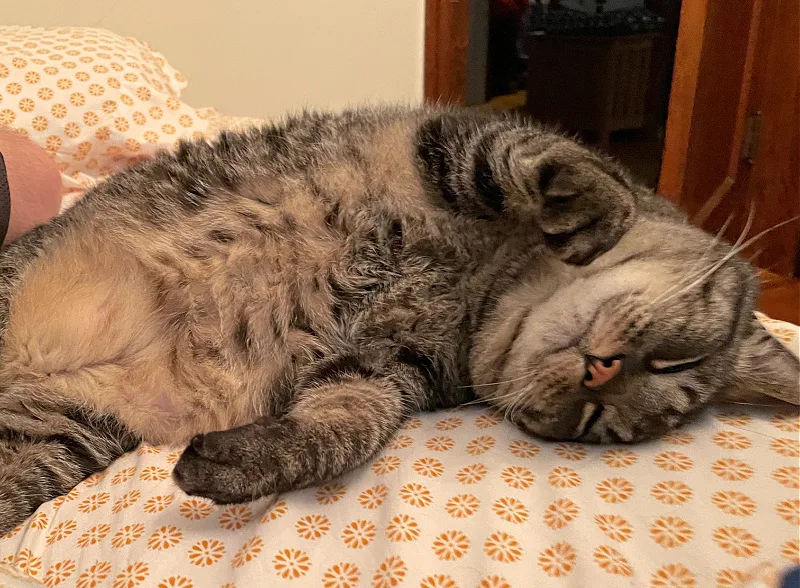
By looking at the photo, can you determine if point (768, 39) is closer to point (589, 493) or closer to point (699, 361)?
point (699, 361)

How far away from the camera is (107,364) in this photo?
1.12 metres

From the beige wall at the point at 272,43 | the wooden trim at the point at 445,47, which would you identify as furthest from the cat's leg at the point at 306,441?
the wooden trim at the point at 445,47

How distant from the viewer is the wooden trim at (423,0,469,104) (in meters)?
2.82

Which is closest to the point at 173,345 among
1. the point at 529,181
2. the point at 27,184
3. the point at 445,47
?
the point at 27,184

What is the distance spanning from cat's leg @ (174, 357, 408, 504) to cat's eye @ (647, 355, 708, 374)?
41cm

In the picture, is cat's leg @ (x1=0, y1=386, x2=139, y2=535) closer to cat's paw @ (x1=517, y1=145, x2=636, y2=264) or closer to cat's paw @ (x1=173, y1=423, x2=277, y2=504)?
cat's paw @ (x1=173, y1=423, x2=277, y2=504)

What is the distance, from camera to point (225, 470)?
830 millimetres

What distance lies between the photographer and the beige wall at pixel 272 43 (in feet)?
7.63

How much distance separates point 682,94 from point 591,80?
99 cm

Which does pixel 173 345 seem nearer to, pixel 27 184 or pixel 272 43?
pixel 27 184

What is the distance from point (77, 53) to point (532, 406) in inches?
63.1

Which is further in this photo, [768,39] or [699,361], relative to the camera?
[768,39]

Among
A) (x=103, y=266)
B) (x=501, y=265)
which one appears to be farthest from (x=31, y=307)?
(x=501, y=265)

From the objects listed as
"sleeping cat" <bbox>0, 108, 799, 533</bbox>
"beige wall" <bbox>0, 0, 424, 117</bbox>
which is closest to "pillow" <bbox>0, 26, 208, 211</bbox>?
"beige wall" <bbox>0, 0, 424, 117</bbox>
